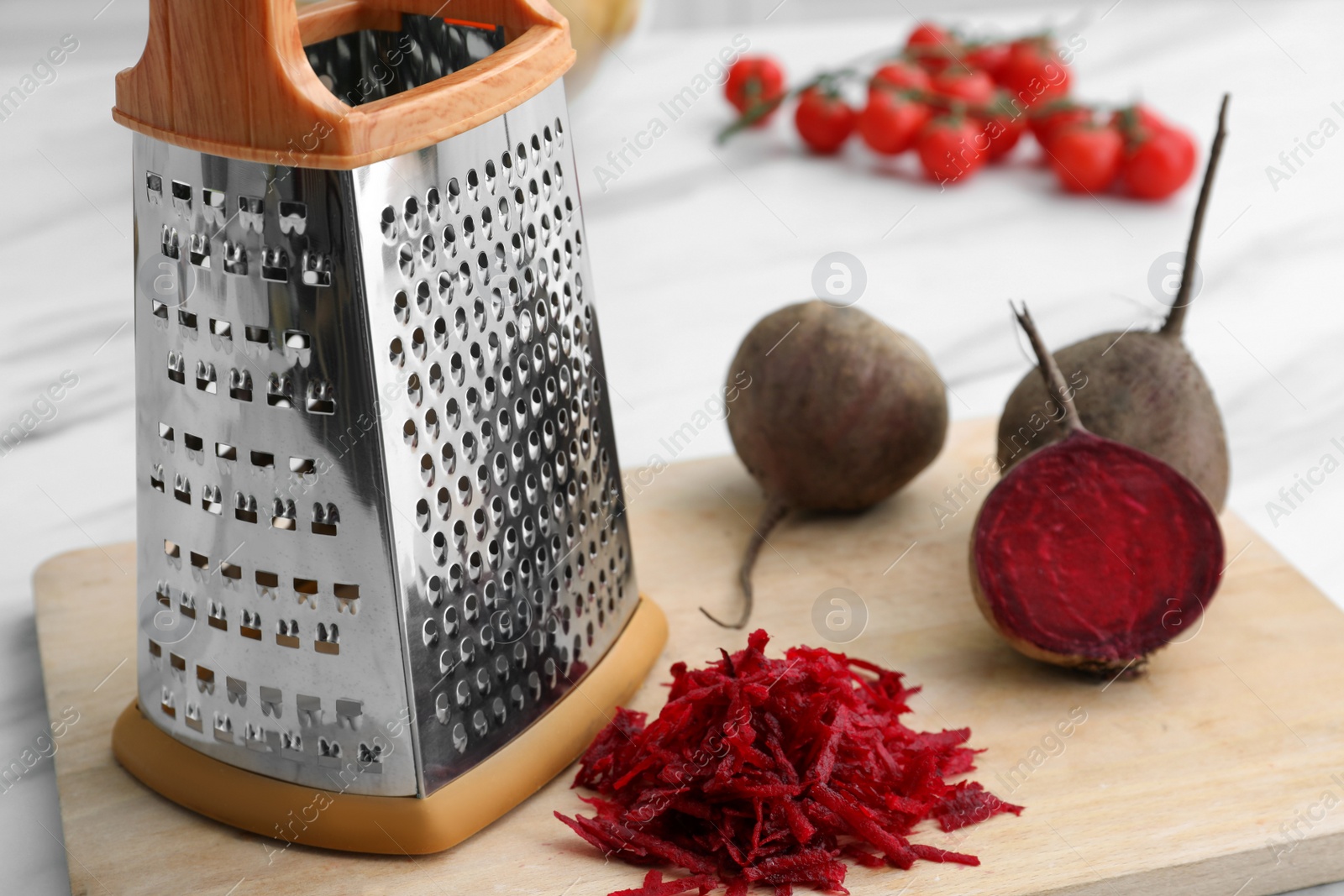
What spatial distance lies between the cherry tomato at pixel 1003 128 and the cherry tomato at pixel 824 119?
0.75 ft

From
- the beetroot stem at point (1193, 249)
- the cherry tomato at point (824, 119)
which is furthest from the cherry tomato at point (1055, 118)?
the beetroot stem at point (1193, 249)

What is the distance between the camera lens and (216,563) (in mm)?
1031

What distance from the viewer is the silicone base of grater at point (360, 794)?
1.03 m

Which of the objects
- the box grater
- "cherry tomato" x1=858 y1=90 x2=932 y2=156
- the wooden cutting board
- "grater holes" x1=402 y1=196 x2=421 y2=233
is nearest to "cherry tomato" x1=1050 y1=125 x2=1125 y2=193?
"cherry tomato" x1=858 y1=90 x2=932 y2=156

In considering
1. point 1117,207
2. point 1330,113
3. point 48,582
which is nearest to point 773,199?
point 1117,207

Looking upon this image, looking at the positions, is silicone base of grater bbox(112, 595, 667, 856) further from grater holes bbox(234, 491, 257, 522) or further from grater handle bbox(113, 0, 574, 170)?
grater handle bbox(113, 0, 574, 170)

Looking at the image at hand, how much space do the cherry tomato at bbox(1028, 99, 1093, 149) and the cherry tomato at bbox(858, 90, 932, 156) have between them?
19 cm

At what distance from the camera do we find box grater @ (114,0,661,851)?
917 mm

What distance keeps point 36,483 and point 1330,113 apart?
2.34 m

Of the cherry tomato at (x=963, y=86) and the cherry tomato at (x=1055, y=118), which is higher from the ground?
the cherry tomato at (x=963, y=86)

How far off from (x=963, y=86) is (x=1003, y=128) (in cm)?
11

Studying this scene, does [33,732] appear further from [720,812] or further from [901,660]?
[901,660]

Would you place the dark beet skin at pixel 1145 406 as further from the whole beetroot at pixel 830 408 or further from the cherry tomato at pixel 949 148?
the cherry tomato at pixel 949 148

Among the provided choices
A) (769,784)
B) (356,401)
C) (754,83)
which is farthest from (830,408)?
(754,83)
